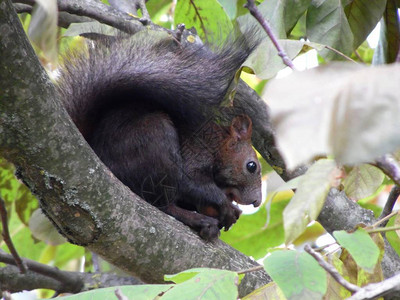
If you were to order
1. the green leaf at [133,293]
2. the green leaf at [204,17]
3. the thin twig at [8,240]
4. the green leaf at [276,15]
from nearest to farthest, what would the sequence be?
the green leaf at [133,293] < the green leaf at [276,15] < the thin twig at [8,240] < the green leaf at [204,17]

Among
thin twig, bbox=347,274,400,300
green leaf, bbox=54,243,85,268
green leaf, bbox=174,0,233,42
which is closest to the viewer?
thin twig, bbox=347,274,400,300

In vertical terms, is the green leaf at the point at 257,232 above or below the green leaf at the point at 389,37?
below

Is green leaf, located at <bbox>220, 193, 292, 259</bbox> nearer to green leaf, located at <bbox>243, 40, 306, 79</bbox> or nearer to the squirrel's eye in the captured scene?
the squirrel's eye

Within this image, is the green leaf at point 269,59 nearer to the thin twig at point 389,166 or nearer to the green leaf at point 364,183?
the green leaf at point 364,183

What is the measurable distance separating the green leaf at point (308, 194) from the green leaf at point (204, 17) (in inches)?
54.0

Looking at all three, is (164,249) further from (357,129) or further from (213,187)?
(357,129)

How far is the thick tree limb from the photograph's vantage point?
119cm

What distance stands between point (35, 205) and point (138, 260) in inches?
40.9

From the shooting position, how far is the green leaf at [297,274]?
3.11 ft

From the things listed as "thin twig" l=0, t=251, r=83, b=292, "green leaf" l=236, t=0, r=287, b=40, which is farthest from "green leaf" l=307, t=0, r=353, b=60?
"thin twig" l=0, t=251, r=83, b=292

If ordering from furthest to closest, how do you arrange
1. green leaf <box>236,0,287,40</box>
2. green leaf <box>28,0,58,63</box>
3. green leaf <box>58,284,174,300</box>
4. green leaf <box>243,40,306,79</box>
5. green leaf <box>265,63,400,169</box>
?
1. green leaf <box>236,0,287,40</box>
2. green leaf <box>243,40,306,79</box>
3. green leaf <box>58,284,174,300</box>
4. green leaf <box>28,0,58,63</box>
5. green leaf <box>265,63,400,169</box>

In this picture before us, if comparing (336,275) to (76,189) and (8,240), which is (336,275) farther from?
(8,240)

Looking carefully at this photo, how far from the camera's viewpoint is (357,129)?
559 millimetres

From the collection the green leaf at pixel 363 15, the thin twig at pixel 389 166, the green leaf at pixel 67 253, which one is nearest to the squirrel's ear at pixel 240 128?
the green leaf at pixel 363 15
